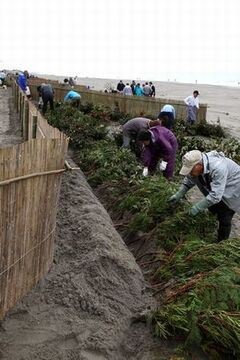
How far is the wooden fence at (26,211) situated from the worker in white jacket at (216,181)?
161 centimetres

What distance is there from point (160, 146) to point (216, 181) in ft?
8.82

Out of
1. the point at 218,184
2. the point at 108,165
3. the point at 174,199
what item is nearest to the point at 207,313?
the point at 218,184

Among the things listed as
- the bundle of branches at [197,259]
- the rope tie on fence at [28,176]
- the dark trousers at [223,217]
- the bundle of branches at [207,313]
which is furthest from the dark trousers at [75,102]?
the bundle of branches at [207,313]

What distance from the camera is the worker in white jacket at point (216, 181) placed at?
541 centimetres

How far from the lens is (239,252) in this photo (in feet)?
16.5

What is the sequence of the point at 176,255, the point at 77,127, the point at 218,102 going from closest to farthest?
Result: the point at 176,255
the point at 77,127
the point at 218,102

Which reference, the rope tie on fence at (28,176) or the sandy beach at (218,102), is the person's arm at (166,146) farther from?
the sandy beach at (218,102)

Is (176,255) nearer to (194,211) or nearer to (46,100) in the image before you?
(194,211)

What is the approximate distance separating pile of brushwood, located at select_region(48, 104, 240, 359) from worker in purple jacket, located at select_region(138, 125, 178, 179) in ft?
1.31

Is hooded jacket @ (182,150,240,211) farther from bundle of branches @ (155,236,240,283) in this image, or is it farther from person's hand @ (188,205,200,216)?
bundle of branches @ (155,236,240,283)

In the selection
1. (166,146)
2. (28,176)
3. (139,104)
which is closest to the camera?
(28,176)

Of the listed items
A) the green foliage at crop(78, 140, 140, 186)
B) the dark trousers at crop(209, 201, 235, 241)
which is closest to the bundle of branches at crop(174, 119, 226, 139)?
the green foliage at crop(78, 140, 140, 186)

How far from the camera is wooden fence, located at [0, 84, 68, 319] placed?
140 inches

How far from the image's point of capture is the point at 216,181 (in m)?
5.41
